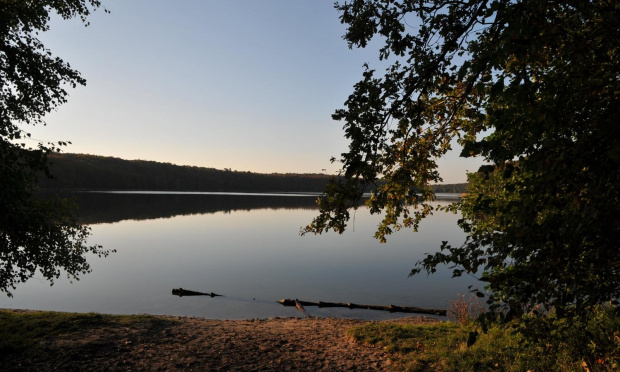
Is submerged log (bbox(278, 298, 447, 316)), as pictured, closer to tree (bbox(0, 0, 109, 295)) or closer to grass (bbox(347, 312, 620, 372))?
grass (bbox(347, 312, 620, 372))

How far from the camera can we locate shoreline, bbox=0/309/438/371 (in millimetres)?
9734

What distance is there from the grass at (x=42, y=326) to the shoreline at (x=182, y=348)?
3cm

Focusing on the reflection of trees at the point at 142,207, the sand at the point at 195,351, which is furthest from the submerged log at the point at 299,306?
the reflection of trees at the point at 142,207

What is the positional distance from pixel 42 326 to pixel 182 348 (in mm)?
4939

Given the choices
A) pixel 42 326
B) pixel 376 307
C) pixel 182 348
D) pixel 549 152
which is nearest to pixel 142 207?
pixel 376 307

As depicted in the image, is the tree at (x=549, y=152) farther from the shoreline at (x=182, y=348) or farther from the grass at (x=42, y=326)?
the grass at (x=42, y=326)

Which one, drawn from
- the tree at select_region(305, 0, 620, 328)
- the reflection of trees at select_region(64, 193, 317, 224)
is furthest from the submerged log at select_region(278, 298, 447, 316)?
the reflection of trees at select_region(64, 193, 317, 224)

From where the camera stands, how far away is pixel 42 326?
40.0 ft

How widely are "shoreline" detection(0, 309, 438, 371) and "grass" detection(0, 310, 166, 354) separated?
0.03 m

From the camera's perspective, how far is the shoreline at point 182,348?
31.9 ft

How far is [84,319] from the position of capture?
43.5ft

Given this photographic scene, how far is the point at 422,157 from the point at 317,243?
142ft

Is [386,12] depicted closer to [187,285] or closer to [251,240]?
[187,285]

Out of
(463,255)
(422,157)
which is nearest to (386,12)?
(422,157)
